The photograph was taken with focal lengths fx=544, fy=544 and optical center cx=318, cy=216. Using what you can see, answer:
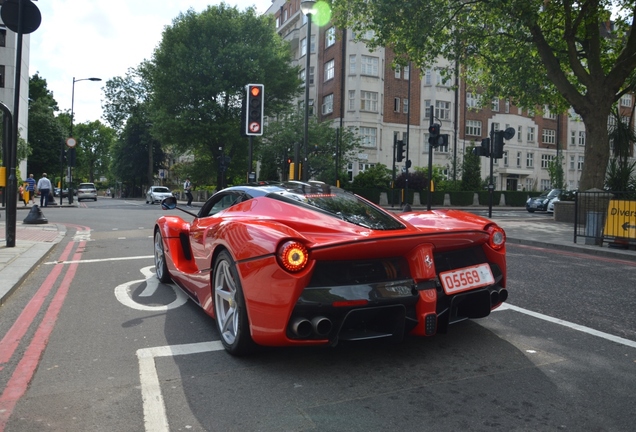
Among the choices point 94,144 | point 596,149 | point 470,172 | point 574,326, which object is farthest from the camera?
point 94,144

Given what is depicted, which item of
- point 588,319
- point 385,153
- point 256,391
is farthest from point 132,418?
point 385,153

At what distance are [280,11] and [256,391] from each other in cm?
6170

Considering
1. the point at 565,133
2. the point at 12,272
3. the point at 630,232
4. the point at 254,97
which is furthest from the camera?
the point at 565,133

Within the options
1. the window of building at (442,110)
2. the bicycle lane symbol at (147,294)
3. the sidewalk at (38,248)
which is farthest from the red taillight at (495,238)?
the window of building at (442,110)

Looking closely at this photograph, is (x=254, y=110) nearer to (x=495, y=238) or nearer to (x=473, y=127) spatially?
(x=495, y=238)

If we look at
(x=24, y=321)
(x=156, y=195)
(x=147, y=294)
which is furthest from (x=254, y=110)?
(x=156, y=195)

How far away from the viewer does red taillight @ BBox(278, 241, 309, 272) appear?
3131 millimetres

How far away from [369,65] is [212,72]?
1415cm

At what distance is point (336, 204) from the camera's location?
13.5ft

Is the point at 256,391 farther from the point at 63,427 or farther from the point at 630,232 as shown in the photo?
the point at 630,232

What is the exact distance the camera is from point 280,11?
60.0 m

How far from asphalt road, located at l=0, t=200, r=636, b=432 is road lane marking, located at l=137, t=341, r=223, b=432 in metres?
0.01

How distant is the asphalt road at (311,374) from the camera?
2.70 metres

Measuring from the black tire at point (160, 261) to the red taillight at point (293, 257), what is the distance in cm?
324
